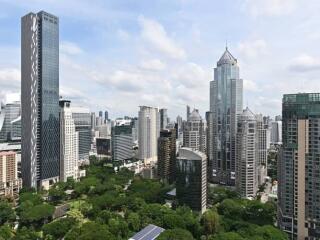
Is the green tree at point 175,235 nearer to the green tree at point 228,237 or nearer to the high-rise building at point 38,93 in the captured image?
the green tree at point 228,237

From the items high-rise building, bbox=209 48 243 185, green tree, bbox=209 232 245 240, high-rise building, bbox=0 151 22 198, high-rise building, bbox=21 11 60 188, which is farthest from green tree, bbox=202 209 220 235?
high-rise building, bbox=21 11 60 188

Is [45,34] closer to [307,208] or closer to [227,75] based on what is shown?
[227,75]

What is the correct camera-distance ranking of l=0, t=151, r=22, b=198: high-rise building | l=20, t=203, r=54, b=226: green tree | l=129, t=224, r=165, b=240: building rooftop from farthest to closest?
l=0, t=151, r=22, b=198: high-rise building < l=20, t=203, r=54, b=226: green tree < l=129, t=224, r=165, b=240: building rooftop

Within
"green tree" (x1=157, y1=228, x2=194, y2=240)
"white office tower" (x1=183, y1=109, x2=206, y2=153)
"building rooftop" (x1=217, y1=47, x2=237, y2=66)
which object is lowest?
"green tree" (x1=157, y1=228, x2=194, y2=240)

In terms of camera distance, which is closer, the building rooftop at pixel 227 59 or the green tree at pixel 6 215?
the green tree at pixel 6 215

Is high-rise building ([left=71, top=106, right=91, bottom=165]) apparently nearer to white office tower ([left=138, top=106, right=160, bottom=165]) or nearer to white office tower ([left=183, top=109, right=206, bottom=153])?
white office tower ([left=138, top=106, right=160, bottom=165])

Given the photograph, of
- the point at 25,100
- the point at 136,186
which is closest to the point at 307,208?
the point at 136,186

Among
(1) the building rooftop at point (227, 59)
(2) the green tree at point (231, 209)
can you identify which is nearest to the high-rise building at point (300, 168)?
(2) the green tree at point (231, 209)
